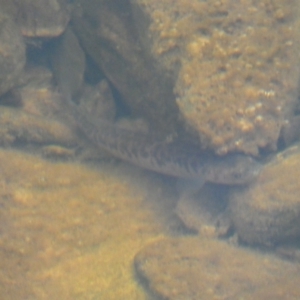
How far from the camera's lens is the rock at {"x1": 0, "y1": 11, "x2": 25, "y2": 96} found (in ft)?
19.3

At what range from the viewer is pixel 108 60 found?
6.59 meters

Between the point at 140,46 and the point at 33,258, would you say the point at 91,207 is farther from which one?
the point at 140,46

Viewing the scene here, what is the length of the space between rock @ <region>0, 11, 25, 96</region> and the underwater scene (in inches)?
0.9

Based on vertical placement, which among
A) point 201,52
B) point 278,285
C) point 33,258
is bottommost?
point 33,258

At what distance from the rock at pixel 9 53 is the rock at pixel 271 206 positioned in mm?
4112

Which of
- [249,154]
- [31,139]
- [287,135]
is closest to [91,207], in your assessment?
[31,139]

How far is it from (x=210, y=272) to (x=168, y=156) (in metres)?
1.92

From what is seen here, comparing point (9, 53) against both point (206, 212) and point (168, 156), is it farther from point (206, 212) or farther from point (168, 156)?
point (206, 212)

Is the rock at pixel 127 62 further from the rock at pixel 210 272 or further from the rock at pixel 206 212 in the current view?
the rock at pixel 210 272

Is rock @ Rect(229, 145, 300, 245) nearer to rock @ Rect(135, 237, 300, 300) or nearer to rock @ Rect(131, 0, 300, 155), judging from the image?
rock @ Rect(135, 237, 300, 300)

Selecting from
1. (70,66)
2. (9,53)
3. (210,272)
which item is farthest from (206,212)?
(9,53)

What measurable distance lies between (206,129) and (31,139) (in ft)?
9.79

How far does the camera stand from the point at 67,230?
5176mm

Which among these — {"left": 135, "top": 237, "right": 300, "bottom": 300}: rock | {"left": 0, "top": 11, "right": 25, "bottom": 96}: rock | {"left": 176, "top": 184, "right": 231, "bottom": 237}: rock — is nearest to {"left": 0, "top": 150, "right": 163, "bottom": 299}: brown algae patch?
{"left": 135, "top": 237, "right": 300, "bottom": 300}: rock
